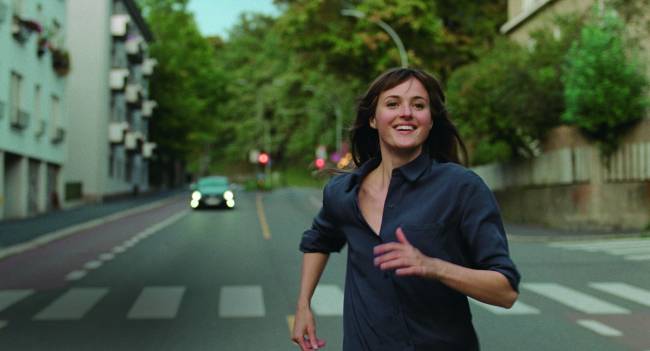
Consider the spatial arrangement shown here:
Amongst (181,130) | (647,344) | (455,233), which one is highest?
(181,130)

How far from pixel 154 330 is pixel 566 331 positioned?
12.4 feet

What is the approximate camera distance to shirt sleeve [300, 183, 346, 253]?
3.03m

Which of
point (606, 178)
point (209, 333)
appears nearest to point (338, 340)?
point (209, 333)

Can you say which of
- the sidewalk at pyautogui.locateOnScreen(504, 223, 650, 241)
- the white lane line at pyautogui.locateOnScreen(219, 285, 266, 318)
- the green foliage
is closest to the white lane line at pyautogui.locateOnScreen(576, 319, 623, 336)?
the white lane line at pyautogui.locateOnScreen(219, 285, 266, 318)

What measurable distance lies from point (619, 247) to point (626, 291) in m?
6.40

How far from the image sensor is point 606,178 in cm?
2327

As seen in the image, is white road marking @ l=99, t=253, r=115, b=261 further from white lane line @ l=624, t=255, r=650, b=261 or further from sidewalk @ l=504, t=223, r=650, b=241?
sidewalk @ l=504, t=223, r=650, b=241

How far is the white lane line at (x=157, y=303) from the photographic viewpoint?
30.6ft

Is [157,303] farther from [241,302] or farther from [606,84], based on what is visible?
[606,84]

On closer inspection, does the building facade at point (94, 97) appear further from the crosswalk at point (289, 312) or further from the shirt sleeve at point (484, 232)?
the shirt sleeve at point (484, 232)

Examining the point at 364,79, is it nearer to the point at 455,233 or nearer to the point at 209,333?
the point at 209,333

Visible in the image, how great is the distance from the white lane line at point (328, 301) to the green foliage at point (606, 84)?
1301cm

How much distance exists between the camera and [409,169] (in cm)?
275

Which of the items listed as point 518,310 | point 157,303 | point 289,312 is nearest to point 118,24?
point 157,303
